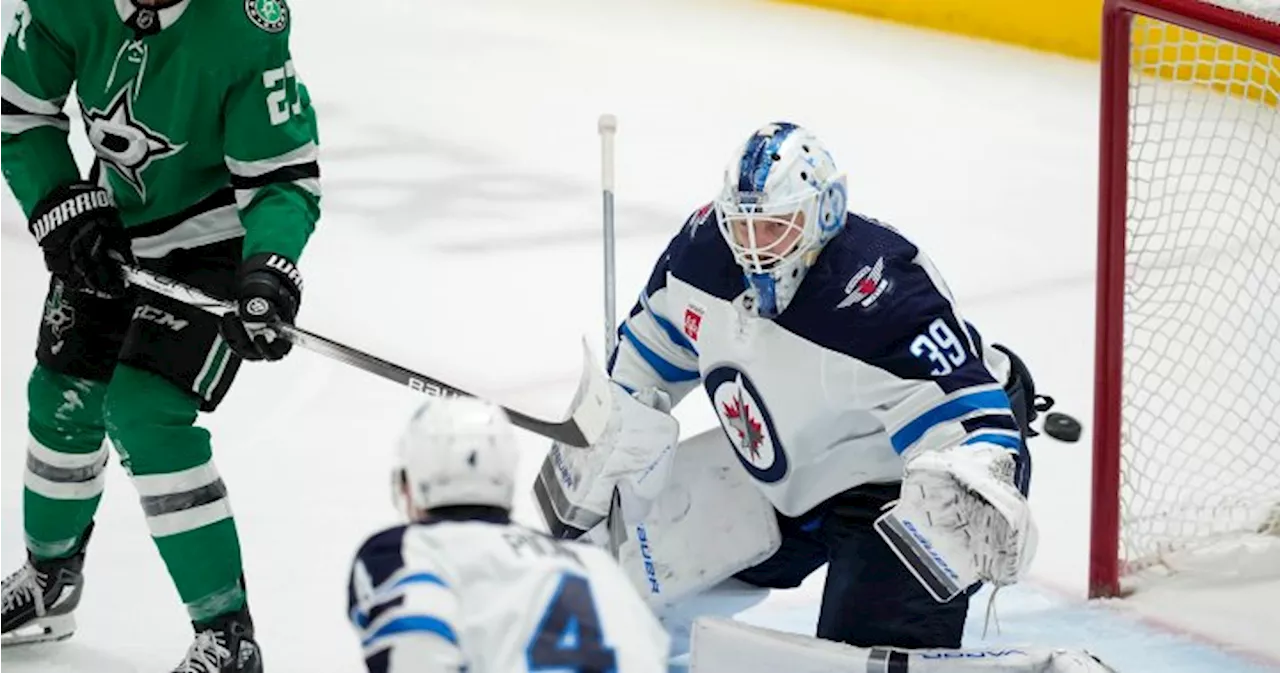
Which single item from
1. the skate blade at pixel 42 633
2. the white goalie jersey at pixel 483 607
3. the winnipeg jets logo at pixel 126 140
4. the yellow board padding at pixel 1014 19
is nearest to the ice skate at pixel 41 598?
the skate blade at pixel 42 633

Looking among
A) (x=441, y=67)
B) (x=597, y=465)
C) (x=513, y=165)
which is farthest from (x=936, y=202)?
(x=597, y=465)

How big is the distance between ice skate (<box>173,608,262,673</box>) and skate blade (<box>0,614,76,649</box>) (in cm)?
30

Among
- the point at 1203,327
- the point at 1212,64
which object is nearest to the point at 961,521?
the point at 1212,64

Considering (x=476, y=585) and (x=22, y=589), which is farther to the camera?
(x=22, y=589)

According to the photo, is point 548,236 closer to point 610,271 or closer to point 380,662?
point 610,271

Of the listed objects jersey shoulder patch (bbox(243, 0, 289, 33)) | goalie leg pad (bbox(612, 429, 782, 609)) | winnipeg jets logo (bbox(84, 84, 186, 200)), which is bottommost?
goalie leg pad (bbox(612, 429, 782, 609))

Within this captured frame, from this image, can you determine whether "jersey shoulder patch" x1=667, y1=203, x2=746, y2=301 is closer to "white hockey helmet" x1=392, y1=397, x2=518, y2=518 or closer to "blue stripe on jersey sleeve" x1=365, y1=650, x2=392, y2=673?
"white hockey helmet" x1=392, y1=397, x2=518, y2=518

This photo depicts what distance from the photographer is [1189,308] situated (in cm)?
469

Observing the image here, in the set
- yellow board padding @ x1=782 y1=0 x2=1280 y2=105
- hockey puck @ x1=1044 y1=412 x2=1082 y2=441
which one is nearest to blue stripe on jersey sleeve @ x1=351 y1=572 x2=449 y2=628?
hockey puck @ x1=1044 y1=412 x2=1082 y2=441

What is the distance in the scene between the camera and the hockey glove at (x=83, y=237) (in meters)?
3.24

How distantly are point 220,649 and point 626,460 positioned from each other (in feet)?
1.97

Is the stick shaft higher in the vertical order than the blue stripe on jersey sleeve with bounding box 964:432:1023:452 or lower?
higher

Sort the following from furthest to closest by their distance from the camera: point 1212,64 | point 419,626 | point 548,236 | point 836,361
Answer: point 548,236, point 1212,64, point 836,361, point 419,626

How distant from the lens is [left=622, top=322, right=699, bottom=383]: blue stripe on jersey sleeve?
3.43 metres
